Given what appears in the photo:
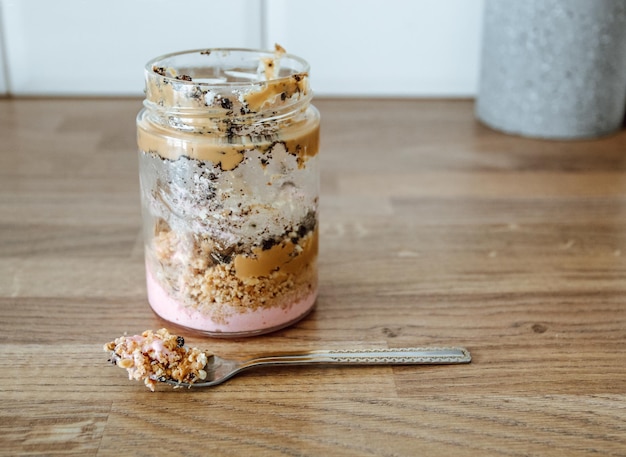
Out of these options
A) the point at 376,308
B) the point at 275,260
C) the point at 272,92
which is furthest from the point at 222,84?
the point at 376,308

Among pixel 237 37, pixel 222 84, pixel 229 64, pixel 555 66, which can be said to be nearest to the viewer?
pixel 222 84

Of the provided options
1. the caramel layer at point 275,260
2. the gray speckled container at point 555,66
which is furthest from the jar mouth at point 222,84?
the gray speckled container at point 555,66

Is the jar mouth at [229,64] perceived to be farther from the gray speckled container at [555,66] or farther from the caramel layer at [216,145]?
the gray speckled container at [555,66]

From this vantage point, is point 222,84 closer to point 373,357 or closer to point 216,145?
point 216,145

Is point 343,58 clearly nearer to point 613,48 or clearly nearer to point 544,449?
point 613,48

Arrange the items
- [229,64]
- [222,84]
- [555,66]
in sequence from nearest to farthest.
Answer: [222,84] → [229,64] → [555,66]

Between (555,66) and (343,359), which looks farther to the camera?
(555,66)
